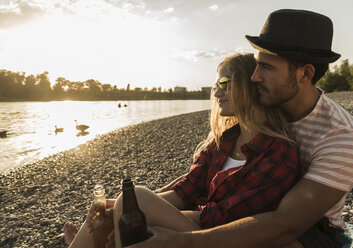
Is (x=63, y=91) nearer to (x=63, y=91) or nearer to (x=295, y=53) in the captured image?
(x=63, y=91)

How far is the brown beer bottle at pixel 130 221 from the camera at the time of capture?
1.80 meters

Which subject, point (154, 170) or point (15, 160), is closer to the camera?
point (154, 170)

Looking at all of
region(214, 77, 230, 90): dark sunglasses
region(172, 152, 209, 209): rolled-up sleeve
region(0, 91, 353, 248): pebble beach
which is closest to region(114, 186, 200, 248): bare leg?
region(172, 152, 209, 209): rolled-up sleeve

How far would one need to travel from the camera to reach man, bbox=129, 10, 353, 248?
177 centimetres

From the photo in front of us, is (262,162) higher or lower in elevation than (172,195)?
higher

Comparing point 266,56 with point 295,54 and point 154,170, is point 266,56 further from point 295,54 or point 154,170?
point 154,170

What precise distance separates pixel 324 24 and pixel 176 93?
368 ft

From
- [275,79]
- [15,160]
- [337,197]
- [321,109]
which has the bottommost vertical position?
[15,160]

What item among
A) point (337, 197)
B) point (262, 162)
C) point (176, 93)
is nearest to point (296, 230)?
point (337, 197)

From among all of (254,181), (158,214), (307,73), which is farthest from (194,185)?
(307,73)

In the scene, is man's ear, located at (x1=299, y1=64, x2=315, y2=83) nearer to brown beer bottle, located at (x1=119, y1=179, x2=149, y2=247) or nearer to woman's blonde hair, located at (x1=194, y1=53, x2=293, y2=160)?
woman's blonde hair, located at (x1=194, y1=53, x2=293, y2=160)

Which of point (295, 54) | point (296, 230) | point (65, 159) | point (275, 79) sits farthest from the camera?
point (65, 159)

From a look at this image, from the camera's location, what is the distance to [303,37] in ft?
6.79

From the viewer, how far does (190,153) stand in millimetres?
10070
